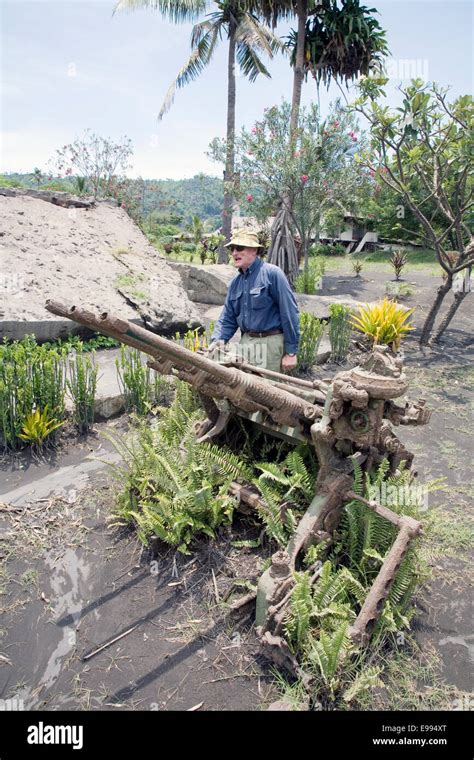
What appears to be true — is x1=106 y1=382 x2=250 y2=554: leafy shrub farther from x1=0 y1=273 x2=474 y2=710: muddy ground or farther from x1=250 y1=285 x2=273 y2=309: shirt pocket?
x1=250 y1=285 x2=273 y2=309: shirt pocket

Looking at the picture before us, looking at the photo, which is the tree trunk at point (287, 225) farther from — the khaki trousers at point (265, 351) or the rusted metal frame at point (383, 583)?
the rusted metal frame at point (383, 583)

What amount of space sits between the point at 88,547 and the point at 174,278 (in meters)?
7.39

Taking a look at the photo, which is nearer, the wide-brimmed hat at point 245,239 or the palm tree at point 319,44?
the wide-brimmed hat at point 245,239

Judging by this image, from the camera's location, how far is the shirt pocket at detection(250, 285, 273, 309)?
179 inches

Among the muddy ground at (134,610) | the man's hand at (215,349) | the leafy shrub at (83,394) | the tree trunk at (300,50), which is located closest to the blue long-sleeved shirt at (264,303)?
the man's hand at (215,349)

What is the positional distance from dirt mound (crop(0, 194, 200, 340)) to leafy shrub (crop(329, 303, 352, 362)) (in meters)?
2.53

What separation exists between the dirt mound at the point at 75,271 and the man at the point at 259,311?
4.13 m

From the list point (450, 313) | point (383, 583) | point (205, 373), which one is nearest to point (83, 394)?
point (205, 373)

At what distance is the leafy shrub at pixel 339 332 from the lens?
26.8 ft

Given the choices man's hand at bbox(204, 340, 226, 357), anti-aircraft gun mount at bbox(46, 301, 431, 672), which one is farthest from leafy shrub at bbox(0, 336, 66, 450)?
anti-aircraft gun mount at bbox(46, 301, 431, 672)

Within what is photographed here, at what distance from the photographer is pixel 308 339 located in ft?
24.6

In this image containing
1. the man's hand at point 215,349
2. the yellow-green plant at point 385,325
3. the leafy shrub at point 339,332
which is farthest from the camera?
the yellow-green plant at point 385,325

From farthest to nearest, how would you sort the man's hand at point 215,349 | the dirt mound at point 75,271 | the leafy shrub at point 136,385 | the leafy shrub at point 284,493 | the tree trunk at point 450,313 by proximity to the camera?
the tree trunk at point 450,313, the dirt mound at point 75,271, the leafy shrub at point 136,385, the man's hand at point 215,349, the leafy shrub at point 284,493
